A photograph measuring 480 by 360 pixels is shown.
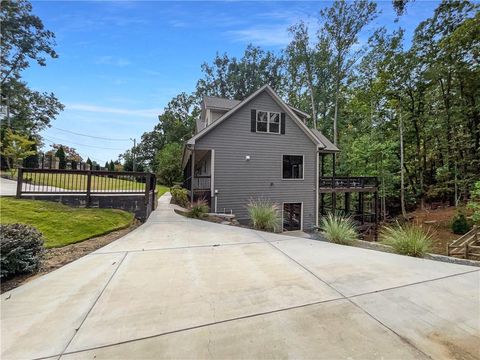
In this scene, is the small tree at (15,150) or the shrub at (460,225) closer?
the shrub at (460,225)

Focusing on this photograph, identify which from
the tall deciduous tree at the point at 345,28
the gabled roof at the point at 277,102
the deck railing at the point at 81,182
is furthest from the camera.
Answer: the tall deciduous tree at the point at 345,28

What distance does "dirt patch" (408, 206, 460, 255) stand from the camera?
409 inches

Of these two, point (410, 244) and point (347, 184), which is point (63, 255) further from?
point (347, 184)

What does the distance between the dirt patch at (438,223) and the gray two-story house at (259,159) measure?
226 inches

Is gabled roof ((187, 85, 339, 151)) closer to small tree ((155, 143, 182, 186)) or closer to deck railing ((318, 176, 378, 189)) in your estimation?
deck railing ((318, 176, 378, 189))

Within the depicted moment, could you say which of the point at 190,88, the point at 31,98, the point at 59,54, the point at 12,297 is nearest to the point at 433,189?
the point at 12,297

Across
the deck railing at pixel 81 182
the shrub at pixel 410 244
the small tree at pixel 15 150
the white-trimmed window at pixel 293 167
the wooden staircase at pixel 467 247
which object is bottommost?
the wooden staircase at pixel 467 247

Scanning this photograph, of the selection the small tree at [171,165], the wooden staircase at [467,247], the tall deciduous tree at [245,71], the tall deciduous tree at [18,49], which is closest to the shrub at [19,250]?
the wooden staircase at [467,247]

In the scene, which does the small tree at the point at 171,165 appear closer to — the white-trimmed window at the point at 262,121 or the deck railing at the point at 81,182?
the deck railing at the point at 81,182

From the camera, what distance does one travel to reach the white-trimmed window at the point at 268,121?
13266mm

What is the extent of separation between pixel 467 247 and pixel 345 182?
7665 millimetres

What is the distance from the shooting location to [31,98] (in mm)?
27594

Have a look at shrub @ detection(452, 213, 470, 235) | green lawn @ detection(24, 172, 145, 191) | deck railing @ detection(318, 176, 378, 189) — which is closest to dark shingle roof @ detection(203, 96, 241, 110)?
green lawn @ detection(24, 172, 145, 191)

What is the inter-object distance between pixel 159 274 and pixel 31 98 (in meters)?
34.6
